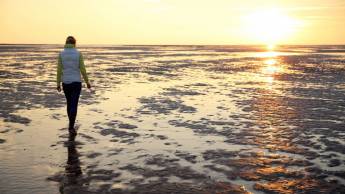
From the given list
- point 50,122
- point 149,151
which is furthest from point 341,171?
point 50,122

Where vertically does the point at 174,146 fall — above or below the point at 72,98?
below

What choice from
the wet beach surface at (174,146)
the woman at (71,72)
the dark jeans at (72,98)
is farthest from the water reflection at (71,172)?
the woman at (71,72)

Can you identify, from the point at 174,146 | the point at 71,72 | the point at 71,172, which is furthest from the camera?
the point at 71,72

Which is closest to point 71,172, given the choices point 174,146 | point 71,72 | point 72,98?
point 174,146

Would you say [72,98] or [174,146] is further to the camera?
[72,98]

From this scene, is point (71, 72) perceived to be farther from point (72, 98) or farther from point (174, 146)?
point (174, 146)

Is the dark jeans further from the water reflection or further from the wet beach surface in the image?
the water reflection

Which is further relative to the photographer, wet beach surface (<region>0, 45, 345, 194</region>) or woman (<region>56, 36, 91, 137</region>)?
woman (<region>56, 36, 91, 137</region>)

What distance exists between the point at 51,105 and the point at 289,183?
9485 mm

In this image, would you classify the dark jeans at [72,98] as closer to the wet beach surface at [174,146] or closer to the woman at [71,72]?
the woman at [71,72]

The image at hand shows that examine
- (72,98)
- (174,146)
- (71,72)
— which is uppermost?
(71,72)

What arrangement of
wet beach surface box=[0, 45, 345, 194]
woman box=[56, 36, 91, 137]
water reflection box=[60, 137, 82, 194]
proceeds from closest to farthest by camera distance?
water reflection box=[60, 137, 82, 194] < wet beach surface box=[0, 45, 345, 194] < woman box=[56, 36, 91, 137]

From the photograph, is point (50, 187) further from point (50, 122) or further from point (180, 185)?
point (50, 122)

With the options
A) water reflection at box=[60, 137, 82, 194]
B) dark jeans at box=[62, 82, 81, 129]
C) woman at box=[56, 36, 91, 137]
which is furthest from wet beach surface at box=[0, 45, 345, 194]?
woman at box=[56, 36, 91, 137]
